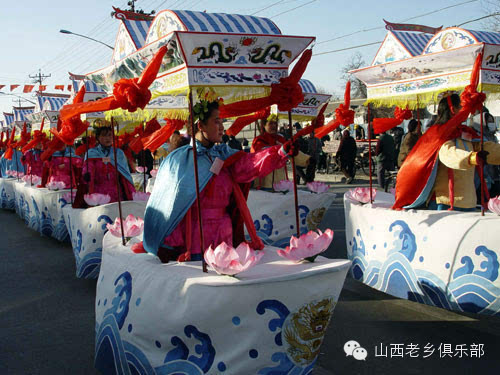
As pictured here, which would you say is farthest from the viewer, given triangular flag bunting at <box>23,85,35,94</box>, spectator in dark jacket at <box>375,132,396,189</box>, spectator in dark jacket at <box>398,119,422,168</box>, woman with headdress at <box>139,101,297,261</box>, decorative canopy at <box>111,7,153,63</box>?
triangular flag bunting at <box>23,85,35,94</box>

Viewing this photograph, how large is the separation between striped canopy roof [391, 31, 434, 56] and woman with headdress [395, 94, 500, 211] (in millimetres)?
1266

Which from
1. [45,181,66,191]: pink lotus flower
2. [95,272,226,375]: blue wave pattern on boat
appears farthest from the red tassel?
[45,181,66,191]: pink lotus flower

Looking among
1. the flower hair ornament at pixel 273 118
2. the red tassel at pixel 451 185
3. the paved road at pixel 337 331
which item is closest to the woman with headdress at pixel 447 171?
the red tassel at pixel 451 185

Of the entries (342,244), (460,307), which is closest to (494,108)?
(342,244)

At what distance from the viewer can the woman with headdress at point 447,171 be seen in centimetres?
495

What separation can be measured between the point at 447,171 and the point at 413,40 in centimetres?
202

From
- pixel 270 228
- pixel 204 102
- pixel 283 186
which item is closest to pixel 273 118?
pixel 283 186

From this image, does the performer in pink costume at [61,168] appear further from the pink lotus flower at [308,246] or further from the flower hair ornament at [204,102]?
the pink lotus flower at [308,246]

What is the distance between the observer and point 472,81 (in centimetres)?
466

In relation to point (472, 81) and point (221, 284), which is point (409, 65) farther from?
point (221, 284)

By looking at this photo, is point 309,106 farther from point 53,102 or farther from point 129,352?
point 129,352

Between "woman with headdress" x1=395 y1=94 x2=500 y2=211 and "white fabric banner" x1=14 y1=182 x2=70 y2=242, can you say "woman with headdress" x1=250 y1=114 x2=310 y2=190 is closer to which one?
"woman with headdress" x1=395 y1=94 x2=500 y2=211

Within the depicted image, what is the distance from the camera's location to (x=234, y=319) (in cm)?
296

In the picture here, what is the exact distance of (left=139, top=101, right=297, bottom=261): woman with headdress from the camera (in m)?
3.71
